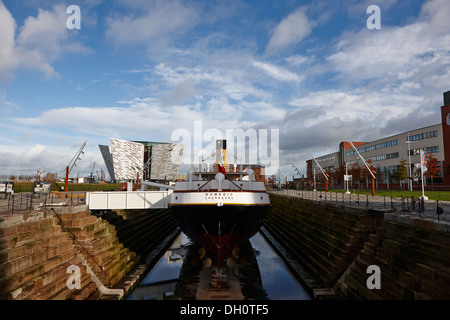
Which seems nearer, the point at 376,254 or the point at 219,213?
the point at 376,254

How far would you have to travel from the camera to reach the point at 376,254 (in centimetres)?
1248

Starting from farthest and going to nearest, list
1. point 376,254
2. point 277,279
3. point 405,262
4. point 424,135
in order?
point 424,135, point 277,279, point 376,254, point 405,262

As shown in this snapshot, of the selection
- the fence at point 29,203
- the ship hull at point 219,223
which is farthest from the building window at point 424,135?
the fence at point 29,203

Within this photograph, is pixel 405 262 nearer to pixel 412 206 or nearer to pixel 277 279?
pixel 412 206

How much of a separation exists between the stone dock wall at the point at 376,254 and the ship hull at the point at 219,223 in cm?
547

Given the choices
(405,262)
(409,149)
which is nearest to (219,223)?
(405,262)

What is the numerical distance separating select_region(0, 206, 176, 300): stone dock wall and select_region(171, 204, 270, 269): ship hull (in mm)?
5340

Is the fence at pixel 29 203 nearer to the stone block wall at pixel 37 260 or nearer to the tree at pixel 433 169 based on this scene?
the stone block wall at pixel 37 260

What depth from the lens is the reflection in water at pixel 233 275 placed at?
1634 cm

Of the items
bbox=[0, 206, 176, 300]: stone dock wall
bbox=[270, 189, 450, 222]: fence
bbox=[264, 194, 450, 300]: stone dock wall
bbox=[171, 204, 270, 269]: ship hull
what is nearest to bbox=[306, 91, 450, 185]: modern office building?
bbox=[270, 189, 450, 222]: fence

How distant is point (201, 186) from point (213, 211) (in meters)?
3.06

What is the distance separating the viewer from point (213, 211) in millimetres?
17125

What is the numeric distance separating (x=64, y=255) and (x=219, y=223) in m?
9.06
